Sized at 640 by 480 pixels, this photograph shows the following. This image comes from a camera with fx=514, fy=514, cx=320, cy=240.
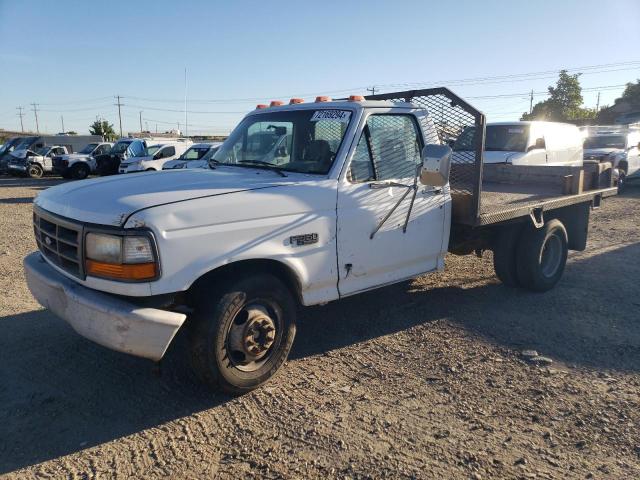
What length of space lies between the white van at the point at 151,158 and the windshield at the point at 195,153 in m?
0.70

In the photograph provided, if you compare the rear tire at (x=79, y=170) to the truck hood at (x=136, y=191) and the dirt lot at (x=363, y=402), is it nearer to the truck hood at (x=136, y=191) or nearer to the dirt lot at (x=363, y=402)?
the dirt lot at (x=363, y=402)

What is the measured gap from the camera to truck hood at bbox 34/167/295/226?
3070mm

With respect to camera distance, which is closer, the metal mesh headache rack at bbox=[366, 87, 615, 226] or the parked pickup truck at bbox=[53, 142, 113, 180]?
the metal mesh headache rack at bbox=[366, 87, 615, 226]

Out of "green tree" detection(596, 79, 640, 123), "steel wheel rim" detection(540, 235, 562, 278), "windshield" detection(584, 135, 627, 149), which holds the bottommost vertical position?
"steel wheel rim" detection(540, 235, 562, 278)

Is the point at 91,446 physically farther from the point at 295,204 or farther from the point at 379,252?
the point at 379,252

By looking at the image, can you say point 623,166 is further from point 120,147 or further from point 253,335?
point 120,147

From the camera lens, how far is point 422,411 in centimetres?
341

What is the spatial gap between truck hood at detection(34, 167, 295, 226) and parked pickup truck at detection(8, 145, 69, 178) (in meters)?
24.5

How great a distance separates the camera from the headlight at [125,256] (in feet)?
9.65

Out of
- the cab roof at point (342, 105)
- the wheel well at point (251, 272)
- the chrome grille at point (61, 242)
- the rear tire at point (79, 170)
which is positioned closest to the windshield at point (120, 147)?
the rear tire at point (79, 170)

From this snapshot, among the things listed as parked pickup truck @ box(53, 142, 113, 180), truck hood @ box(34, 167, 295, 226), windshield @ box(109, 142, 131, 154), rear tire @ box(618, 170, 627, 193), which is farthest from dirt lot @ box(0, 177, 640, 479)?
windshield @ box(109, 142, 131, 154)

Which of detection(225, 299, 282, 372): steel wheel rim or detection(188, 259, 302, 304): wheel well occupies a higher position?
detection(188, 259, 302, 304): wheel well

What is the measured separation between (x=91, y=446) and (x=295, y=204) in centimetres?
195

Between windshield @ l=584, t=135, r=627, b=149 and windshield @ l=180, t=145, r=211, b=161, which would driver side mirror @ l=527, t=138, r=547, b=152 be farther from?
windshield @ l=180, t=145, r=211, b=161
